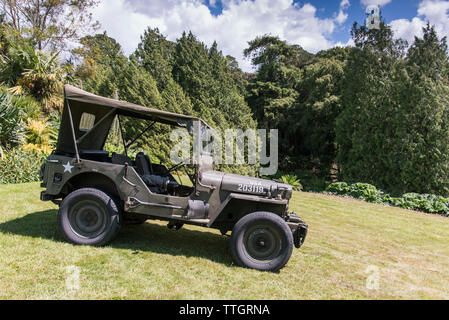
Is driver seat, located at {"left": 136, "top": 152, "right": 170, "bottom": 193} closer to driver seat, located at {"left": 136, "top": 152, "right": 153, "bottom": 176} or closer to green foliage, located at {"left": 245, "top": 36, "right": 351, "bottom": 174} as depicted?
driver seat, located at {"left": 136, "top": 152, "right": 153, "bottom": 176}

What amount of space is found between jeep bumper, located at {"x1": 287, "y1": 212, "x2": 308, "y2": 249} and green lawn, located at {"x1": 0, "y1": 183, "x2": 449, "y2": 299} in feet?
1.19

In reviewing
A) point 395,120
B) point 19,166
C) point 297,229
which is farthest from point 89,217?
point 395,120

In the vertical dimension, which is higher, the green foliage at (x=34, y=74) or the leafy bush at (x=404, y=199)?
the green foliage at (x=34, y=74)

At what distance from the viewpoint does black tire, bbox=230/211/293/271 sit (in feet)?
13.7

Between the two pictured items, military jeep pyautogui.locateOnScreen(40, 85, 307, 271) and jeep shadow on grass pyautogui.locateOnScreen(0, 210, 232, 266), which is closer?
military jeep pyautogui.locateOnScreen(40, 85, 307, 271)

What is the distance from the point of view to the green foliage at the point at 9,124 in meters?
9.34

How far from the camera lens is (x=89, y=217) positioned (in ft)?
15.0

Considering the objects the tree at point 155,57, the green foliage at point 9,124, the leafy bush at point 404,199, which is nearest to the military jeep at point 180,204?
the green foliage at point 9,124

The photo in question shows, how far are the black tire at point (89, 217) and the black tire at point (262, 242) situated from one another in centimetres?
175

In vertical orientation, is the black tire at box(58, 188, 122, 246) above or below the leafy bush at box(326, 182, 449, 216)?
above

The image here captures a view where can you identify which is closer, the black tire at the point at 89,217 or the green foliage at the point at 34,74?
the black tire at the point at 89,217

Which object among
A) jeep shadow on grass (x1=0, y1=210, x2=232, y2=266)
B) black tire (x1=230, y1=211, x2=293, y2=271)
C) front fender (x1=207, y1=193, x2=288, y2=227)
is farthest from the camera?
jeep shadow on grass (x1=0, y1=210, x2=232, y2=266)

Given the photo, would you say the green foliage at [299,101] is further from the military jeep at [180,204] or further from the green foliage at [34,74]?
the military jeep at [180,204]

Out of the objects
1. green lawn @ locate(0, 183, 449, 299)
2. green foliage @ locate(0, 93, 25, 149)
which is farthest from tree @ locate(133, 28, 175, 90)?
green lawn @ locate(0, 183, 449, 299)
